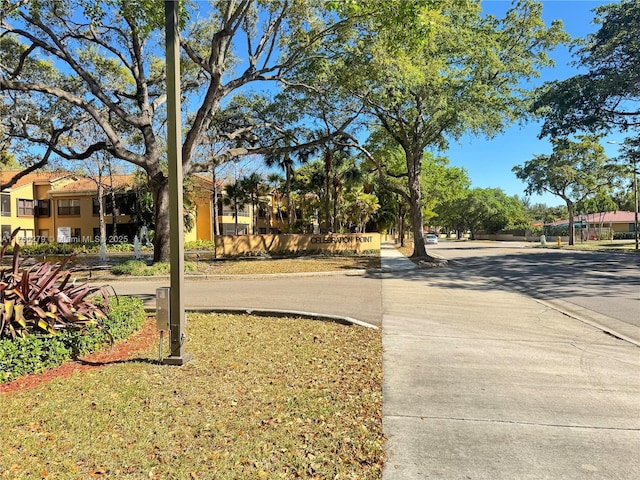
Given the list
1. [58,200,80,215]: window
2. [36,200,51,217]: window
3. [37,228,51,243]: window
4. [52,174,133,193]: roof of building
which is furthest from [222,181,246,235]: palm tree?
[36,200,51,217]: window

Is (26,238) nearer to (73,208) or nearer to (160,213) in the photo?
(73,208)

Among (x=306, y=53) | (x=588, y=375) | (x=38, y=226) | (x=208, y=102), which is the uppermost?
(x=306, y=53)

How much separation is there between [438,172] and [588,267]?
23042 millimetres

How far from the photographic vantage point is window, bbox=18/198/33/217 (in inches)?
1651

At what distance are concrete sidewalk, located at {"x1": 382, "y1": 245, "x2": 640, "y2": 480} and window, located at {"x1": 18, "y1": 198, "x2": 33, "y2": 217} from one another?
45.1 m

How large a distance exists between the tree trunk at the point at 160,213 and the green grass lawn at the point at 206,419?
12382mm

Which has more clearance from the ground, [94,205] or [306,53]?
[306,53]

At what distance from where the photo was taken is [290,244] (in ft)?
89.7

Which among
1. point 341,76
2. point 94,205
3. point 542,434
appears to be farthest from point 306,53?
point 94,205

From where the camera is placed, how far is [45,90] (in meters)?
14.0

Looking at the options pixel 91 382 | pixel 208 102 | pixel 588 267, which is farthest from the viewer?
pixel 588 267

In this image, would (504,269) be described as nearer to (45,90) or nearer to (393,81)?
(393,81)

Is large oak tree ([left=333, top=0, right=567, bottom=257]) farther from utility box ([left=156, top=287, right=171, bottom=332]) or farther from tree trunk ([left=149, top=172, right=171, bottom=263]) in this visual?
utility box ([left=156, top=287, right=171, bottom=332])

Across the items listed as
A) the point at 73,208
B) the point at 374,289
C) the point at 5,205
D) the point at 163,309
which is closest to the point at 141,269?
the point at 374,289
